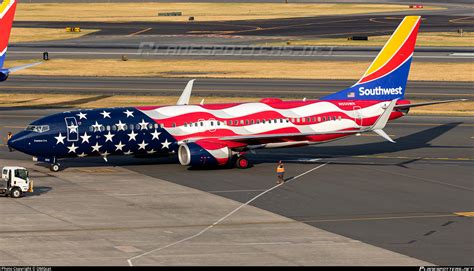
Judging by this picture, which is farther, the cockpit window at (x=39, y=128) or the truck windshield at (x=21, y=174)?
the cockpit window at (x=39, y=128)

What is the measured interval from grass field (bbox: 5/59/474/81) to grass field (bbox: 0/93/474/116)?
66.7ft

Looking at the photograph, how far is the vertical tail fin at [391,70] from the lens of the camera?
251 ft

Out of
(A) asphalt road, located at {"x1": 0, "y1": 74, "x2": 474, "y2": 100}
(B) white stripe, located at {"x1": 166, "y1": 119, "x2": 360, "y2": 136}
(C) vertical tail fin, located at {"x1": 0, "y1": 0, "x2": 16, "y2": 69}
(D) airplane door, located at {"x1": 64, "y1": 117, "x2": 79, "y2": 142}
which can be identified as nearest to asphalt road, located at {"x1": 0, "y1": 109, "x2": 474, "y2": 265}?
(B) white stripe, located at {"x1": 166, "y1": 119, "x2": 360, "y2": 136}

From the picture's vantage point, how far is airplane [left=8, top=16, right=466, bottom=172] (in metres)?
67.9

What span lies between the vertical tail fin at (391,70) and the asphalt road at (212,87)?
1192 inches

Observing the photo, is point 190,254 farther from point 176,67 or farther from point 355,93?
point 176,67

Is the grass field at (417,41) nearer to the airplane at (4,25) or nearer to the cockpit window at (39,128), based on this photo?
the airplane at (4,25)

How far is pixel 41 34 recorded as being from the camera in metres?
184

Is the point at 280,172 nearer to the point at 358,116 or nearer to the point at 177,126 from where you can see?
the point at 177,126

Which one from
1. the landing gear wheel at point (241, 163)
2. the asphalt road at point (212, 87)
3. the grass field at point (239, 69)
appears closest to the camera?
the landing gear wheel at point (241, 163)


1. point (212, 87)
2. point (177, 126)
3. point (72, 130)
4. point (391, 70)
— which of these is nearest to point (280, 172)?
point (177, 126)

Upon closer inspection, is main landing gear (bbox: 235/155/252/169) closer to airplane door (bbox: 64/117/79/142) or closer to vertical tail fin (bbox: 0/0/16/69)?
airplane door (bbox: 64/117/79/142)

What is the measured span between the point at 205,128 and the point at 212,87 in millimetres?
46184

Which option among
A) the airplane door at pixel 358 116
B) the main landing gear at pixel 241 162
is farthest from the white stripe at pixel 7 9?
the airplane door at pixel 358 116
